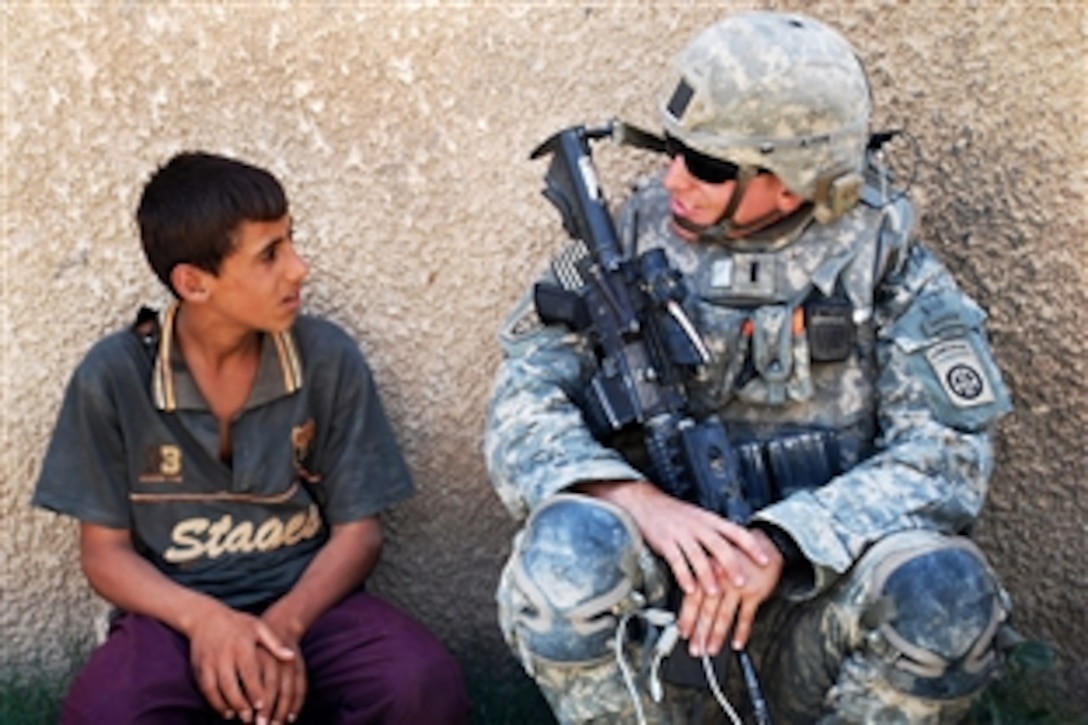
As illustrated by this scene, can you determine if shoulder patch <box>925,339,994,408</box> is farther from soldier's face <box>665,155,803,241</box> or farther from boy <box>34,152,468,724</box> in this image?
boy <box>34,152,468,724</box>

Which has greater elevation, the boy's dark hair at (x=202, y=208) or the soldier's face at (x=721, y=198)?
the boy's dark hair at (x=202, y=208)

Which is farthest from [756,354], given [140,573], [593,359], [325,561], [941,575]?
[140,573]

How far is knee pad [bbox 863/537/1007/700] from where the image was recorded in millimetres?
2824

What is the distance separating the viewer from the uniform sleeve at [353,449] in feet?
11.3

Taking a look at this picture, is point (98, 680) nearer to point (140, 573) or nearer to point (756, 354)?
point (140, 573)

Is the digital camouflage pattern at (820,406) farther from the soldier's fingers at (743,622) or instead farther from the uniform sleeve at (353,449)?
the uniform sleeve at (353,449)

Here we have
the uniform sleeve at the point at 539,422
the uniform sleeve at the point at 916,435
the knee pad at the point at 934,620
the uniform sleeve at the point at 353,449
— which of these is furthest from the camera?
the uniform sleeve at the point at 353,449

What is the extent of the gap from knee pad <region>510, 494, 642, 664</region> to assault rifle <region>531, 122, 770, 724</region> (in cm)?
15

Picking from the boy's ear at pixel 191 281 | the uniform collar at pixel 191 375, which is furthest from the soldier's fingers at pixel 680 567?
the boy's ear at pixel 191 281

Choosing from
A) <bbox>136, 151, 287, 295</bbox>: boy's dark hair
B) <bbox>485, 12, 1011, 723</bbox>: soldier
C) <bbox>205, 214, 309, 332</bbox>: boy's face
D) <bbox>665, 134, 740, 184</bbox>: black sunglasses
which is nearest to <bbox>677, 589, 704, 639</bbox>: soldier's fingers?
<bbox>485, 12, 1011, 723</bbox>: soldier

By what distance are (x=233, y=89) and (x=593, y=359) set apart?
93cm

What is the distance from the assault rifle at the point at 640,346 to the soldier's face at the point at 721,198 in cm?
9

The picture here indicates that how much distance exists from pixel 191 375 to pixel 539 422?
0.67 m

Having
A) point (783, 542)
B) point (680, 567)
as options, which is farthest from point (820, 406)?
point (680, 567)
